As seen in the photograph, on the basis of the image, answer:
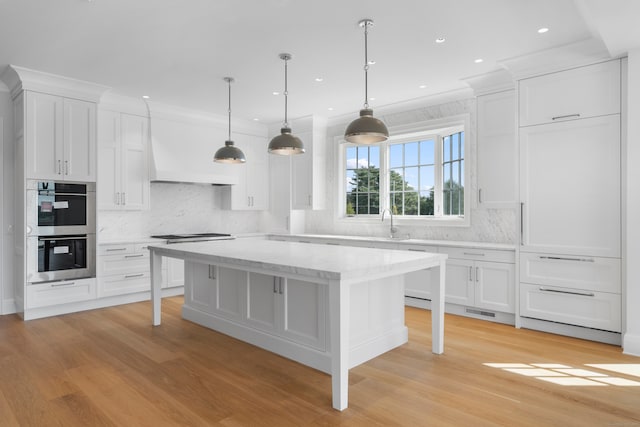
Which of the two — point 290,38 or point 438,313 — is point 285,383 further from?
point 290,38

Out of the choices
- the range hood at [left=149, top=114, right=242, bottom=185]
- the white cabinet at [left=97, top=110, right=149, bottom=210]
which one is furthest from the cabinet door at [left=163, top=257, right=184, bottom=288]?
the range hood at [left=149, top=114, right=242, bottom=185]

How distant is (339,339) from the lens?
2391mm

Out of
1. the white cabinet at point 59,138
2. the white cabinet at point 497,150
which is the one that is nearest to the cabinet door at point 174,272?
the white cabinet at point 59,138

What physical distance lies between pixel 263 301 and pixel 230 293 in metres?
0.52

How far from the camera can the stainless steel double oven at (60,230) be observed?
14.5 feet

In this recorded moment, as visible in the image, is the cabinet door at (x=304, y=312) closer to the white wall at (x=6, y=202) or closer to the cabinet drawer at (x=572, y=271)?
the cabinet drawer at (x=572, y=271)

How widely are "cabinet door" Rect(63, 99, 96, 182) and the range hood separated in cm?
85

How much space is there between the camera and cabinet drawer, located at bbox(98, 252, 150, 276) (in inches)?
195

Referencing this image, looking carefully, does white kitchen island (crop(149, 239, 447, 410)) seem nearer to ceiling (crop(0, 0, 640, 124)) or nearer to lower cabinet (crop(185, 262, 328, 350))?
lower cabinet (crop(185, 262, 328, 350))

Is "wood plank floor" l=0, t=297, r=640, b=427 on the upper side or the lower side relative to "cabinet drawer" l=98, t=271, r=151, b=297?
lower

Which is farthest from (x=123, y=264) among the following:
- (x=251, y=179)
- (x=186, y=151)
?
(x=251, y=179)

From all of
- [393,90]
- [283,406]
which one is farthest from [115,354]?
[393,90]

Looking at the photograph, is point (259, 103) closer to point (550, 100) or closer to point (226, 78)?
point (226, 78)

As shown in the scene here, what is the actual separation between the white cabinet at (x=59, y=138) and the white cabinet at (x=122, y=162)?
0.34 m
